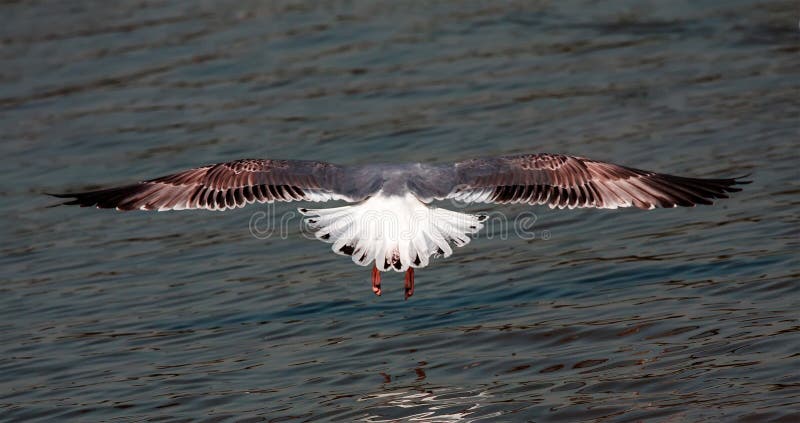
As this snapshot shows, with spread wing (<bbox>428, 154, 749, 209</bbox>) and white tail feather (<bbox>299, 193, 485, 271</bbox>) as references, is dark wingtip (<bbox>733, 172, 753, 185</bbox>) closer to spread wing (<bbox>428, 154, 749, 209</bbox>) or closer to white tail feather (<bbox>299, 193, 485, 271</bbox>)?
spread wing (<bbox>428, 154, 749, 209</bbox>)

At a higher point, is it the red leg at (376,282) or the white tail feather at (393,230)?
the white tail feather at (393,230)

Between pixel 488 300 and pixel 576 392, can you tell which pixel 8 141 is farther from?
pixel 576 392

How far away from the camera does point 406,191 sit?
8.12 meters

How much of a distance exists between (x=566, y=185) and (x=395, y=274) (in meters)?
1.83

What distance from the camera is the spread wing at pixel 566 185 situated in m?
8.34

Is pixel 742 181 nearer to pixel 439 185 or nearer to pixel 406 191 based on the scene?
pixel 439 185

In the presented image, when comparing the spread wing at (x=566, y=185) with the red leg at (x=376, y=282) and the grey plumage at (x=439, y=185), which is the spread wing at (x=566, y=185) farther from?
the red leg at (x=376, y=282)

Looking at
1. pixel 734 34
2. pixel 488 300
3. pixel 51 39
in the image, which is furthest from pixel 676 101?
pixel 51 39

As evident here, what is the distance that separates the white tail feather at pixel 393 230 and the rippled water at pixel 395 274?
63 centimetres

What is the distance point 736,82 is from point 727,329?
246 inches

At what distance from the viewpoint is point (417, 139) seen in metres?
12.5

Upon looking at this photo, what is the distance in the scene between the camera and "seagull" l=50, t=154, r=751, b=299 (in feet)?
26.1

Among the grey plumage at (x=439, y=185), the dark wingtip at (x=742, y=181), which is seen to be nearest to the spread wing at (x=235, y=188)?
the grey plumage at (x=439, y=185)

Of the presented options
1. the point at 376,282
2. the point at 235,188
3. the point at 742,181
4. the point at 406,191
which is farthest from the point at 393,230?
the point at 742,181
